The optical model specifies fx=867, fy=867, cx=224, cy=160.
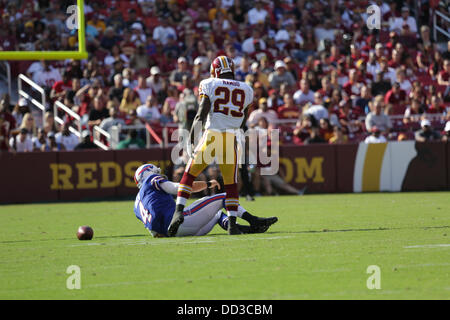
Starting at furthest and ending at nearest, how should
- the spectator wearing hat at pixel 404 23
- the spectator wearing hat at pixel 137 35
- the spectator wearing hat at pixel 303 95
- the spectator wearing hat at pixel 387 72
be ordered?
the spectator wearing hat at pixel 404 23 → the spectator wearing hat at pixel 137 35 → the spectator wearing hat at pixel 387 72 → the spectator wearing hat at pixel 303 95

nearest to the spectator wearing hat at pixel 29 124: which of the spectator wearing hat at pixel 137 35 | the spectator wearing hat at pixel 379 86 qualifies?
the spectator wearing hat at pixel 137 35

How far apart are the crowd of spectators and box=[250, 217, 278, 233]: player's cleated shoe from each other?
9062 mm

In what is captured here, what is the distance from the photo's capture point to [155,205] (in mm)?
10266

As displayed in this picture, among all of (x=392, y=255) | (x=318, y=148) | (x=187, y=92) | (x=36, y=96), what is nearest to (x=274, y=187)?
(x=318, y=148)

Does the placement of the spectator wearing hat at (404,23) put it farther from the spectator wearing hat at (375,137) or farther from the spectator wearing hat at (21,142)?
the spectator wearing hat at (21,142)

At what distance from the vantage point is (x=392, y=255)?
318 inches

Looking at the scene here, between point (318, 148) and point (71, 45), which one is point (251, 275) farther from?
point (71, 45)

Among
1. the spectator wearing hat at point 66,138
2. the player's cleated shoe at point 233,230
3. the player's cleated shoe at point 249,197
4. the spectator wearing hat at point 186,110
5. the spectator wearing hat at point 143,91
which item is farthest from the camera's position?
the spectator wearing hat at point 143,91

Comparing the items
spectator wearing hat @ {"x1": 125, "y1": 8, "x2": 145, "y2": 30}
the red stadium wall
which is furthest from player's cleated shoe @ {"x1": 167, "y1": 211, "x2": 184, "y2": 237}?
spectator wearing hat @ {"x1": 125, "y1": 8, "x2": 145, "y2": 30}

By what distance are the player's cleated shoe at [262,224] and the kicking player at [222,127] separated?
193 mm

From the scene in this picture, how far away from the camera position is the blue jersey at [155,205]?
10260 millimetres

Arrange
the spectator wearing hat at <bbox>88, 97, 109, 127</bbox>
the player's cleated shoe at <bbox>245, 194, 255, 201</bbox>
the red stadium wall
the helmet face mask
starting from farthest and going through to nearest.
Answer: the spectator wearing hat at <bbox>88, 97, 109, 127</bbox> → the red stadium wall → the player's cleated shoe at <bbox>245, 194, 255, 201</bbox> → the helmet face mask

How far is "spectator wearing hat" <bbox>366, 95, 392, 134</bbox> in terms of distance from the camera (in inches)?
813

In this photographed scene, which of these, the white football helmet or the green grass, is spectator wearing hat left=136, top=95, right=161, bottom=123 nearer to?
the green grass
